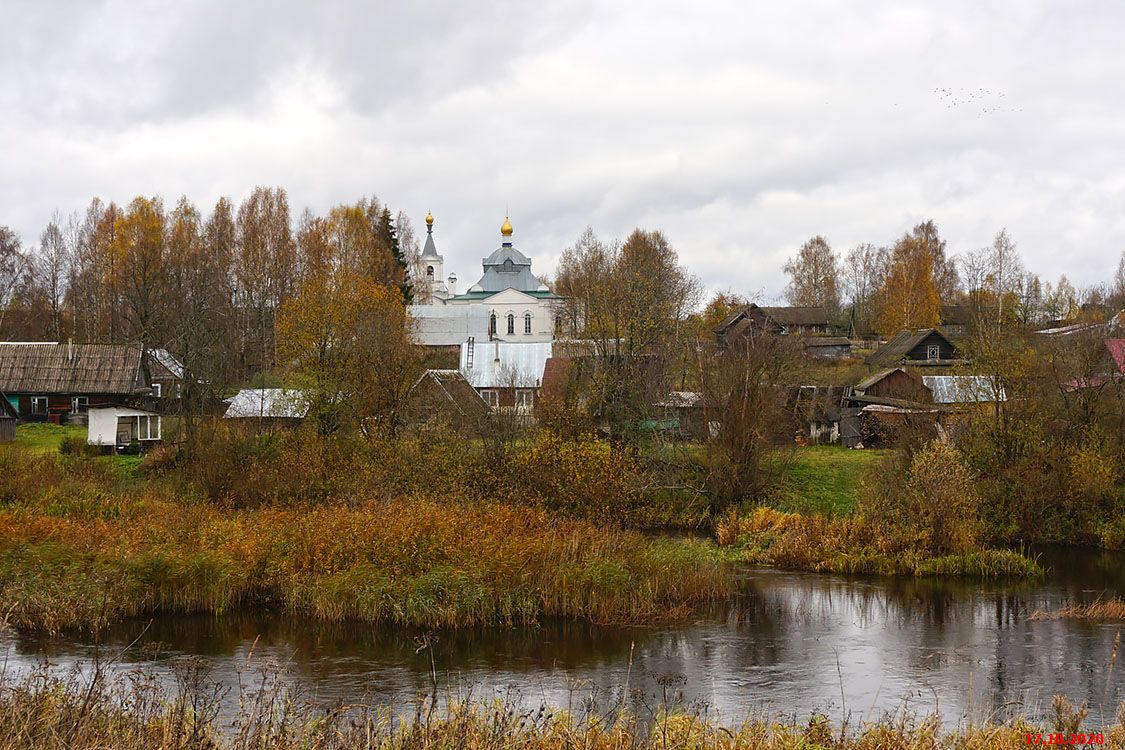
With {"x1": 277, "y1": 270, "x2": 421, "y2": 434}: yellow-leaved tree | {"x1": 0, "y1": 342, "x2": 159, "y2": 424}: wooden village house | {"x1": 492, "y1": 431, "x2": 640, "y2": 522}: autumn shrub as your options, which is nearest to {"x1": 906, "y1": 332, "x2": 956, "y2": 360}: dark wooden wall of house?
{"x1": 277, "y1": 270, "x2": 421, "y2": 434}: yellow-leaved tree

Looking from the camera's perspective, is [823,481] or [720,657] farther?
[823,481]

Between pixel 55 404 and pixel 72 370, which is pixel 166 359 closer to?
pixel 72 370

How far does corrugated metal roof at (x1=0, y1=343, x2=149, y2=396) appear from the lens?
4225 cm

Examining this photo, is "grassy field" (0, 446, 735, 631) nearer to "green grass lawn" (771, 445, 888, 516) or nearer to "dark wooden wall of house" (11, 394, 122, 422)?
"green grass lawn" (771, 445, 888, 516)

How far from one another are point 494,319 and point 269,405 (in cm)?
3893

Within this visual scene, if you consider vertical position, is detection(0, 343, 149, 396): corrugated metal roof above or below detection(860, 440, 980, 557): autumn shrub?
above

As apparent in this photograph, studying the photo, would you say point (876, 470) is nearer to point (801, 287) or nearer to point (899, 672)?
point (899, 672)

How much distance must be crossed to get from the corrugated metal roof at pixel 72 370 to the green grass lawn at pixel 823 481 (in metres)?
25.6

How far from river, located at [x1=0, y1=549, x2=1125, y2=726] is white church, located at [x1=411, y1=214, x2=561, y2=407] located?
18911 millimetres

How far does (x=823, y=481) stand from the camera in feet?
98.8

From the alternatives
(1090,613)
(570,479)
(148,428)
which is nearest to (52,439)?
(148,428)

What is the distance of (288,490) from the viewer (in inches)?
930

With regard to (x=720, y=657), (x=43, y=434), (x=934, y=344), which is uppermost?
(x=934, y=344)

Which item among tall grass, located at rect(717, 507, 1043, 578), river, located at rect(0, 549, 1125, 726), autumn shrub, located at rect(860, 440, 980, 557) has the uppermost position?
autumn shrub, located at rect(860, 440, 980, 557)
